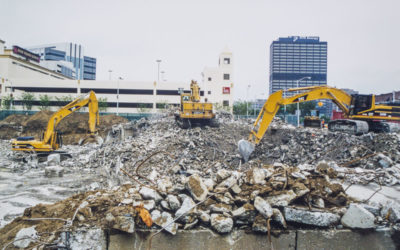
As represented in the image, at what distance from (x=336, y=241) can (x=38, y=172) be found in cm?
1222

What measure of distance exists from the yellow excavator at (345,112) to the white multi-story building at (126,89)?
27583 mm

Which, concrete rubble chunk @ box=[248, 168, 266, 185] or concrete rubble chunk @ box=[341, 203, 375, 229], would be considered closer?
concrete rubble chunk @ box=[341, 203, 375, 229]

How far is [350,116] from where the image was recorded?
12.5m

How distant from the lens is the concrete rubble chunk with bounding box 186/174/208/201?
3.61 metres

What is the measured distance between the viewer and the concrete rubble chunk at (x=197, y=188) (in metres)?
3.61

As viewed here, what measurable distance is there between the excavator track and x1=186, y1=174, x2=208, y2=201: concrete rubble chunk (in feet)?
35.8

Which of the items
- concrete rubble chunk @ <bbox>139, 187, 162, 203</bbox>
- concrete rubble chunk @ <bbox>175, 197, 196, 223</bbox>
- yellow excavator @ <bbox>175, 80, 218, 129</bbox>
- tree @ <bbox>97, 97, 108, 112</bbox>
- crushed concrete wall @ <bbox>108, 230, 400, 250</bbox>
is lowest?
crushed concrete wall @ <bbox>108, 230, 400, 250</bbox>

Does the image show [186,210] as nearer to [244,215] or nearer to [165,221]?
[165,221]

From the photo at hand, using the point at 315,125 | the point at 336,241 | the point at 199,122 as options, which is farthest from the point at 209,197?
the point at 315,125

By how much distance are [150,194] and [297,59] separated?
15054cm

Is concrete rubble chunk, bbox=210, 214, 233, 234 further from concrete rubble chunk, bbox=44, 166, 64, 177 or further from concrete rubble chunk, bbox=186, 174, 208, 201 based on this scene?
concrete rubble chunk, bbox=44, 166, 64, 177

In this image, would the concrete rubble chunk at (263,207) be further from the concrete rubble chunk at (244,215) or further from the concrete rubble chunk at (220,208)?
the concrete rubble chunk at (220,208)

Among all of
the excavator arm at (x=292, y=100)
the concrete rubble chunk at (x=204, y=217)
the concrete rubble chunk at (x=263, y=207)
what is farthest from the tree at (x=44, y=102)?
the concrete rubble chunk at (x=263, y=207)

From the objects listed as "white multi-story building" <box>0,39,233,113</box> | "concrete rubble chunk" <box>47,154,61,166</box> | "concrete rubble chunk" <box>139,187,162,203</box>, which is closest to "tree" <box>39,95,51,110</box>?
"white multi-story building" <box>0,39,233,113</box>
